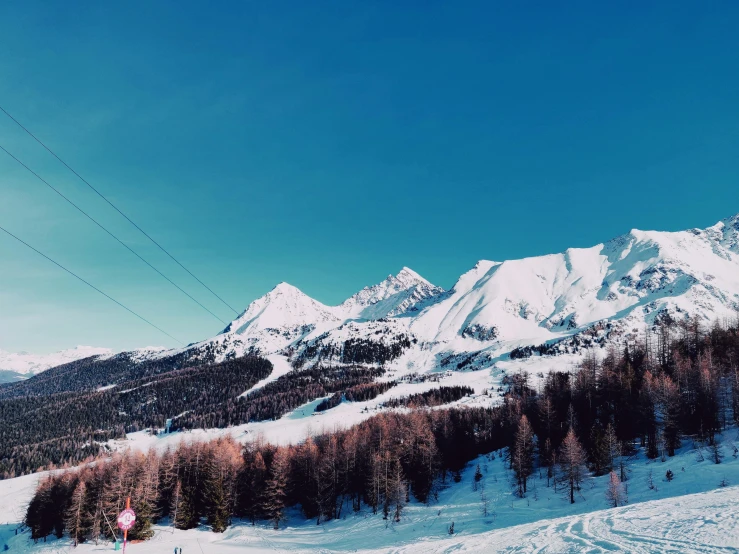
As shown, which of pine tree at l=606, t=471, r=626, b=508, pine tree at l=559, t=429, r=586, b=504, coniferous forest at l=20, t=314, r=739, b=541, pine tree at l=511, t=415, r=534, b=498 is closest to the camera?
pine tree at l=606, t=471, r=626, b=508

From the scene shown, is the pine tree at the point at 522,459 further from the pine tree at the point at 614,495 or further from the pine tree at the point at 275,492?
the pine tree at the point at 275,492

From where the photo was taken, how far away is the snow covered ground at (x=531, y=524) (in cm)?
2373

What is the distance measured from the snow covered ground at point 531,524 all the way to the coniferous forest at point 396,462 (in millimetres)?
2792

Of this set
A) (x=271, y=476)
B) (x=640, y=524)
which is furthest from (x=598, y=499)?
(x=271, y=476)

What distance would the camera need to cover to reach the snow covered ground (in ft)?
77.9

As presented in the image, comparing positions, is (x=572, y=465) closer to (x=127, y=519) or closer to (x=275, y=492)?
(x=275, y=492)

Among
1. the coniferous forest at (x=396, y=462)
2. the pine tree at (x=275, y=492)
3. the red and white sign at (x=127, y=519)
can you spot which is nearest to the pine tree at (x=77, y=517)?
the coniferous forest at (x=396, y=462)

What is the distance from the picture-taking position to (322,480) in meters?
75.4

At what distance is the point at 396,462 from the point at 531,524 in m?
42.2

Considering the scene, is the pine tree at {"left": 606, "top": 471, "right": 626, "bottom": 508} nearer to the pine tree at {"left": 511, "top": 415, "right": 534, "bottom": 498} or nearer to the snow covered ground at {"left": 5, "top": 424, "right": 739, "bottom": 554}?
the snow covered ground at {"left": 5, "top": 424, "right": 739, "bottom": 554}

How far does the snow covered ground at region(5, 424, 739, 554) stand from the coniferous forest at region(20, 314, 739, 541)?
279 centimetres

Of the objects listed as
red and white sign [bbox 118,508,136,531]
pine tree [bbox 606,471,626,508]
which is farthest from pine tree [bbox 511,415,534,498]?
red and white sign [bbox 118,508,136,531]

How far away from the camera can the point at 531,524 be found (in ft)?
114

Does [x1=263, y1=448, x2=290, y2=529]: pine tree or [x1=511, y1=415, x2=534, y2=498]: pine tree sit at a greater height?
[x1=511, y1=415, x2=534, y2=498]: pine tree
